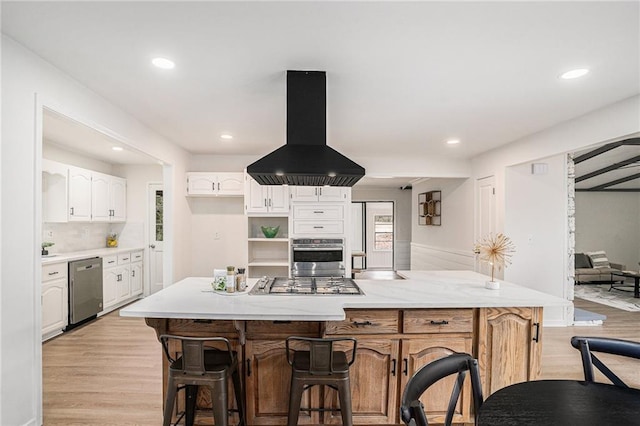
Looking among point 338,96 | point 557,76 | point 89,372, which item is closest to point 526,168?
point 557,76

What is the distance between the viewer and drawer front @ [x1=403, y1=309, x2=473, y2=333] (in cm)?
228

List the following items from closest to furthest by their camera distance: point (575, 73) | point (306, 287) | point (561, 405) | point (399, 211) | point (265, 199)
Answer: point (561, 405)
point (575, 73)
point (306, 287)
point (265, 199)
point (399, 211)

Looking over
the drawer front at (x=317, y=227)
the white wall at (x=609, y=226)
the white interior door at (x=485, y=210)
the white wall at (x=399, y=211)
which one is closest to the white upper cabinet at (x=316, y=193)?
the drawer front at (x=317, y=227)

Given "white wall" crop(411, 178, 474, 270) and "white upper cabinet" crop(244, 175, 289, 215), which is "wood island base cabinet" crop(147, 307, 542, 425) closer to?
"white upper cabinet" crop(244, 175, 289, 215)

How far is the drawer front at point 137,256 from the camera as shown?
575 centimetres

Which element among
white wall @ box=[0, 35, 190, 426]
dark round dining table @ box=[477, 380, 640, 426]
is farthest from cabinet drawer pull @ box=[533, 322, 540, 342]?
white wall @ box=[0, 35, 190, 426]

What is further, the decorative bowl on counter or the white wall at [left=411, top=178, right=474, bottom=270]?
the white wall at [left=411, top=178, right=474, bottom=270]

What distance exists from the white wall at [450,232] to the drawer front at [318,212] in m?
2.23

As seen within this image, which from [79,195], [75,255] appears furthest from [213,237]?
[79,195]

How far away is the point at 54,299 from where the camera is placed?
4070 millimetres

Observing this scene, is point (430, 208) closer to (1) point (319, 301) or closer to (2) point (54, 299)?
(1) point (319, 301)

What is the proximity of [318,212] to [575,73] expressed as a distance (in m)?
3.45

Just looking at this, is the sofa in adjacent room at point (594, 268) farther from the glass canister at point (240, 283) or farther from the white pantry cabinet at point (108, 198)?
the white pantry cabinet at point (108, 198)

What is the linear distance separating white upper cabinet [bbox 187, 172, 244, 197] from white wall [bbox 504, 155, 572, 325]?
383 centimetres
